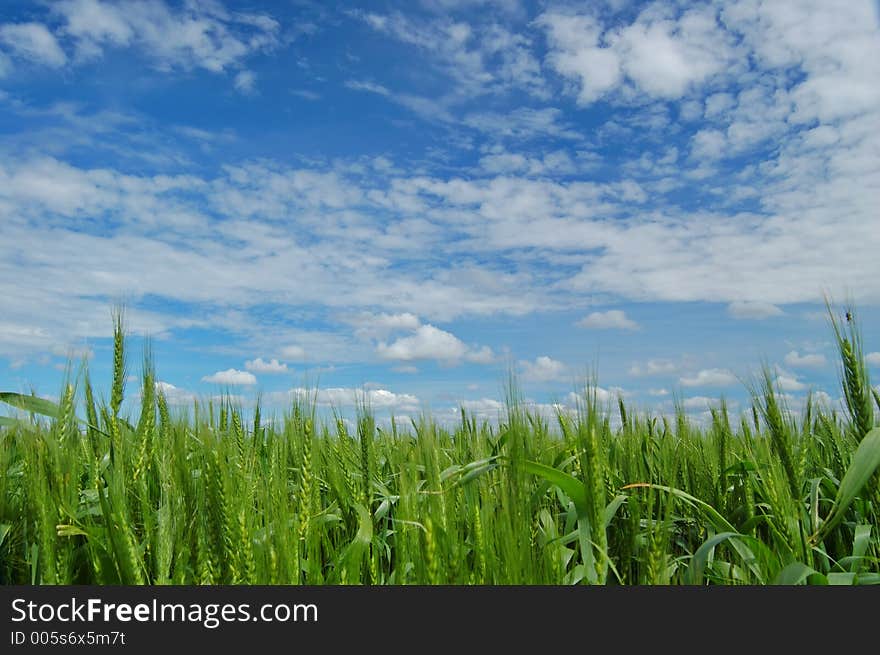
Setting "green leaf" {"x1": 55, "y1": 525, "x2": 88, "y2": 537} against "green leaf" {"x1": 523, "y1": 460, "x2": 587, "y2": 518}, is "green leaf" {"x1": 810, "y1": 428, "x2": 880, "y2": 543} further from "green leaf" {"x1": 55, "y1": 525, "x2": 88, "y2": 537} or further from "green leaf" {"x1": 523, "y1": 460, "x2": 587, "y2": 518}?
"green leaf" {"x1": 55, "y1": 525, "x2": 88, "y2": 537}

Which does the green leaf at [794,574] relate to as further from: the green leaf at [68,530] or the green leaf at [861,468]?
the green leaf at [68,530]

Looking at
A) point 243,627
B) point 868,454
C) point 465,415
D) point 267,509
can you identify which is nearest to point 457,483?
point 267,509

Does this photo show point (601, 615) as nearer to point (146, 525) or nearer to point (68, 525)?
point (146, 525)

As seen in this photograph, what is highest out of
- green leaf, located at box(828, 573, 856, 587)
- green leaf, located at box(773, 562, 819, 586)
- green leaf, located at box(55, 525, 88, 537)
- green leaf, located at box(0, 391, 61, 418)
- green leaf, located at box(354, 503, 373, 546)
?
green leaf, located at box(0, 391, 61, 418)

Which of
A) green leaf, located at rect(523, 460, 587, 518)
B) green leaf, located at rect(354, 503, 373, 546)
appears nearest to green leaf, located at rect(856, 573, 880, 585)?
green leaf, located at rect(523, 460, 587, 518)

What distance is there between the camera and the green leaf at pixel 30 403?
9.46 ft

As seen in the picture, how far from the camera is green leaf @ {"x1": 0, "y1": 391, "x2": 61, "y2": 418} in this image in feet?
9.46

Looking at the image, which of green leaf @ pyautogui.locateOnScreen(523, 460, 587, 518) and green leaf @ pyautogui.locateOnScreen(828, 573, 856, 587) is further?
green leaf @ pyautogui.locateOnScreen(523, 460, 587, 518)

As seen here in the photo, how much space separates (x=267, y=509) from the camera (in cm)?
208

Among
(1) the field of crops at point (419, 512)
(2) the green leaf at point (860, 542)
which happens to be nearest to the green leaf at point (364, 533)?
(1) the field of crops at point (419, 512)

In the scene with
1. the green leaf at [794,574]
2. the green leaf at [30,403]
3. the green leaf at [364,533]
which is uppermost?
the green leaf at [30,403]

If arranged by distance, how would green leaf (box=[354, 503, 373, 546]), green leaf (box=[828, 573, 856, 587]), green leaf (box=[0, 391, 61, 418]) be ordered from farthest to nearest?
green leaf (box=[0, 391, 61, 418])
green leaf (box=[354, 503, 373, 546])
green leaf (box=[828, 573, 856, 587])

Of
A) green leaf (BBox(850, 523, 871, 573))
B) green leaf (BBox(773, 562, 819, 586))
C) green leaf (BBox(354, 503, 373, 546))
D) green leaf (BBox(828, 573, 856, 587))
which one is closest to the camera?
green leaf (BBox(773, 562, 819, 586))

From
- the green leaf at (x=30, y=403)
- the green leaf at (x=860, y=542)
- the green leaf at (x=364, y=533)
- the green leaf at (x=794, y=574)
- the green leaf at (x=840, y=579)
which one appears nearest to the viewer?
the green leaf at (x=794, y=574)
